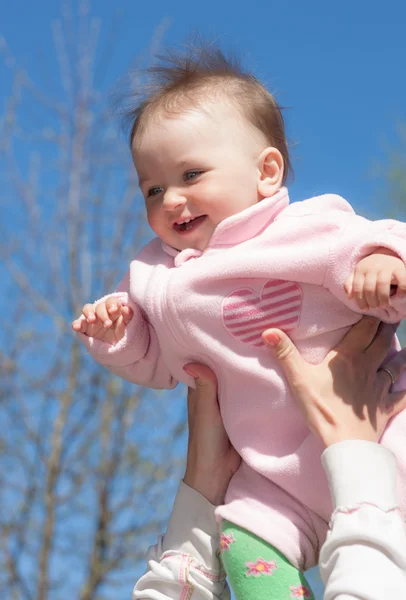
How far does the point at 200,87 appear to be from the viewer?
1.77m

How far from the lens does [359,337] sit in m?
1.58

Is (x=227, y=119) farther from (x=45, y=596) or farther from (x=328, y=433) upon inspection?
(x=45, y=596)

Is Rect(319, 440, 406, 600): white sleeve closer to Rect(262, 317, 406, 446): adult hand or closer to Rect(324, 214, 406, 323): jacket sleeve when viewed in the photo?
Rect(262, 317, 406, 446): adult hand

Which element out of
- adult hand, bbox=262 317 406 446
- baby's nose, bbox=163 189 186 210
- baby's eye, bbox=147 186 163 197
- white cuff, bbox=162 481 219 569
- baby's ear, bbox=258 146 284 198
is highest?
baby's ear, bbox=258 146 284 198

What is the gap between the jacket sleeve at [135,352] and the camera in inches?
69.2

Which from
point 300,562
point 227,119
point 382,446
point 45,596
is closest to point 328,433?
point 382,446

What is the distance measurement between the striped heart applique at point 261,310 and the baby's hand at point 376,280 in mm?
168

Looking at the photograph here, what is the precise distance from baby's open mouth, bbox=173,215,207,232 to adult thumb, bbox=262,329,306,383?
0.96 ft

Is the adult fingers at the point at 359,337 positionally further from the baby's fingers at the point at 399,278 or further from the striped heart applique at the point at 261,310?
the baby's fingers at the point at 399,278

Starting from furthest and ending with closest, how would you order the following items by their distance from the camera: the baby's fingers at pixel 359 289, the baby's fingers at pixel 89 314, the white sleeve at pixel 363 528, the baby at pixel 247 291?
the baby's fingers at pixel 89 314, the baby at pixel 247 291, the baby's fingers at pixel 359 289, the white sleeve at pixel 363 528

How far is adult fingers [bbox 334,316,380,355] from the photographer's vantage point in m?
1.57

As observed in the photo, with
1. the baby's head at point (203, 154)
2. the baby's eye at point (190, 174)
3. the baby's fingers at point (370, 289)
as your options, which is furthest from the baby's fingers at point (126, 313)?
the baby's fingers at point (370, 289)

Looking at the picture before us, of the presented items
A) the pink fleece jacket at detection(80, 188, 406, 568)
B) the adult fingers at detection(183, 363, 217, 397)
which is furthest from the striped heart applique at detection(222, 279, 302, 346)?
the adult fingers at detection(183, 363, 217, 397)

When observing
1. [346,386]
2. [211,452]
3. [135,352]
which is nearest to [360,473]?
[346,386]
